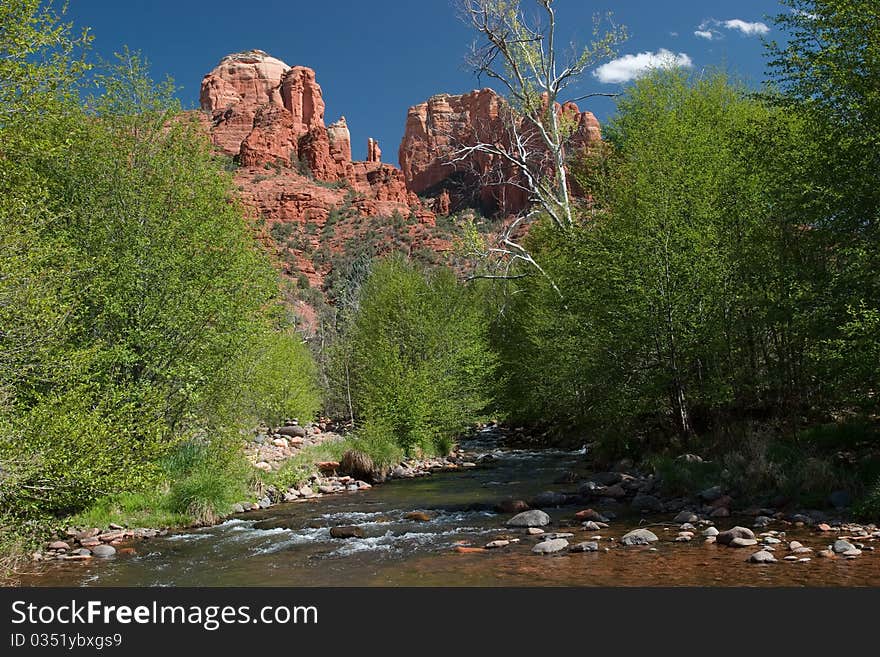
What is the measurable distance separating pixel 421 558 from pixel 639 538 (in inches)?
135

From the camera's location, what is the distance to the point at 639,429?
60.5ft

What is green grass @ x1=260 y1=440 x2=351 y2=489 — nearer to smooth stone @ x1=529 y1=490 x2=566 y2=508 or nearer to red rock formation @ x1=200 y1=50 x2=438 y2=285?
smooth stone @ x1=529 y1=490 x2=566 y2=508

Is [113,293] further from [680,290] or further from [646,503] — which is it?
[680,290]

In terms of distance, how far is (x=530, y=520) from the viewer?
11.8 metres

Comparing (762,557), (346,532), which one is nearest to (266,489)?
(346,532)

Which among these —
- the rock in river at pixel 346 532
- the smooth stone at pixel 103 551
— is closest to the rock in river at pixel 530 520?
the rock in river at pixel 346 532

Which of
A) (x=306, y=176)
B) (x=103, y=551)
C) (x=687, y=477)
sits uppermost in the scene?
(x=306, y=176)

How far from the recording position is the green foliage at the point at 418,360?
2422cm

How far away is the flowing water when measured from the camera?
8.05 m

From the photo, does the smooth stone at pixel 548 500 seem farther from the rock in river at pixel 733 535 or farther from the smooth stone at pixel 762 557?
the smooth stone at pixel 762 557

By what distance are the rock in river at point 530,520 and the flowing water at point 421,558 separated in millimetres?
264

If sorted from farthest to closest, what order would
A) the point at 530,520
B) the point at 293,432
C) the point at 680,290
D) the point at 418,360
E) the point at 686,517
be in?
1. the point at 293,432
2. the point at 418,360
3. the point at 680,290
4. the point at 530,520
5. the point at 686,517

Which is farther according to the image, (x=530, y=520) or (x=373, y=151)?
(x=373, y=151)
